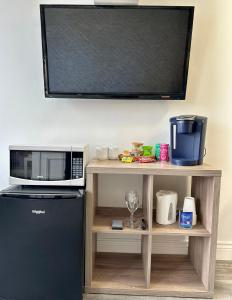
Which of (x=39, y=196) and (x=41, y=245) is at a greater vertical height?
(x=39, y=196)

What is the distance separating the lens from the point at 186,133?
1.88 m

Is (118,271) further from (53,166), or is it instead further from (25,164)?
(25,164)

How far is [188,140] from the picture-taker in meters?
1.92

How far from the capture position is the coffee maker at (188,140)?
185cm

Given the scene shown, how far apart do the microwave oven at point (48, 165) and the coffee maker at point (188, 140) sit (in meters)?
0.62

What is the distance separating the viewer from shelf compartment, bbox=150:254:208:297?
183 cm

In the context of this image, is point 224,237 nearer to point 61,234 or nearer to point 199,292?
point 199,292

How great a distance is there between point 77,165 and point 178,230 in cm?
77

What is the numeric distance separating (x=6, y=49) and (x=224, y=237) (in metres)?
2.25

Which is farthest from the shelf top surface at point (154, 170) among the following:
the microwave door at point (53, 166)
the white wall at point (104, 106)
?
the white wall at point (104, 106)

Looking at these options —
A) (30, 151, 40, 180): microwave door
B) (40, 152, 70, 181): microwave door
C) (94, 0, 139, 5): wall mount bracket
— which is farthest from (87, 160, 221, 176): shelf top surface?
(94, 0, 139, 5): wall mount bracket

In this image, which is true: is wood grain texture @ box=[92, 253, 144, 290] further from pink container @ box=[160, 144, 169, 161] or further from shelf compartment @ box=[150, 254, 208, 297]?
pink container @ box=[160, 144, 169, 161]

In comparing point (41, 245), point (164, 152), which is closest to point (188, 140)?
point (164, 152)

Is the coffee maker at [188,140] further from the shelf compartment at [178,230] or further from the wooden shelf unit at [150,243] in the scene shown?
the shelf compartment at [178,230]
